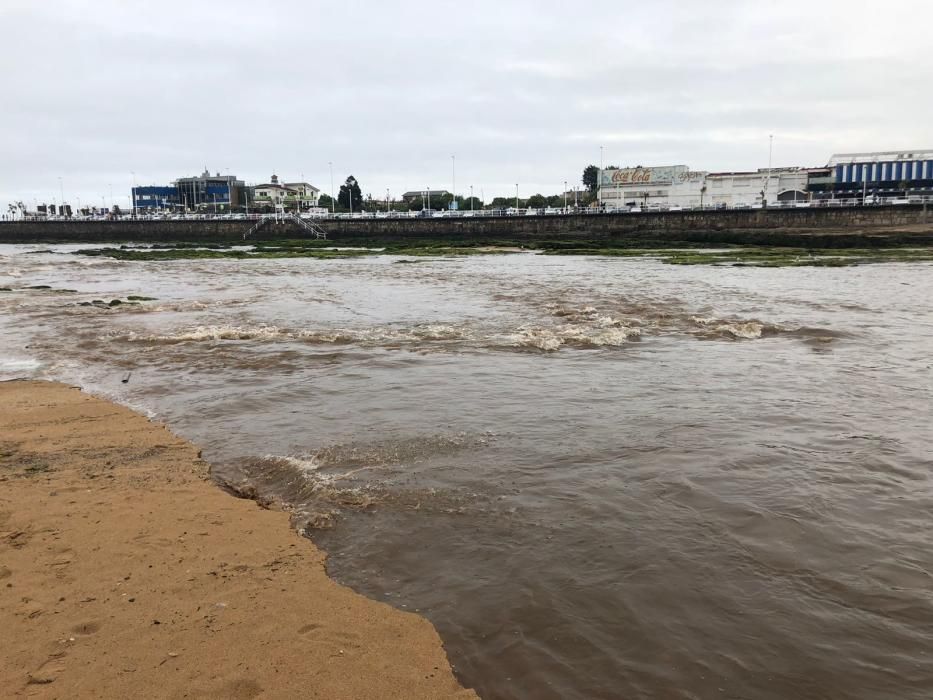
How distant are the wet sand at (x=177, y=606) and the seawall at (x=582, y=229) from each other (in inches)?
2292

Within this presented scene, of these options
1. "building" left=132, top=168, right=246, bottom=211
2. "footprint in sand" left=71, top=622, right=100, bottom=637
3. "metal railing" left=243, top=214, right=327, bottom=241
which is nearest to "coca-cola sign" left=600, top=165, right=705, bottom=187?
"metal railing" left=243, top=214, right=327, bottom=241

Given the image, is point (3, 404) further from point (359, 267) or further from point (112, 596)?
point (359, 267)

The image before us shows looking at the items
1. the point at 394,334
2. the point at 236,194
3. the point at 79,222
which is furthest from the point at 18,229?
the point at 394,334

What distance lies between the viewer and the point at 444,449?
7.83 metres

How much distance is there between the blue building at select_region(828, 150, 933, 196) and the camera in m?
93.1

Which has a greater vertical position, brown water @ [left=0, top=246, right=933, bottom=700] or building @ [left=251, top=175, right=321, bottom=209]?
building @ [left=251, top=175, right=321, bottom=209]

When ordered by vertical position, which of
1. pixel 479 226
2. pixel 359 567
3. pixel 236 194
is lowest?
pixel 359 567

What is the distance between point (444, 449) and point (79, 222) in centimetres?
10806

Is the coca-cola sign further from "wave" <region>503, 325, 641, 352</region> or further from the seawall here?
"wave" <region>503, 325, 641, 352</region>

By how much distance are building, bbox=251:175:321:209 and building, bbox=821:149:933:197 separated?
318 feet

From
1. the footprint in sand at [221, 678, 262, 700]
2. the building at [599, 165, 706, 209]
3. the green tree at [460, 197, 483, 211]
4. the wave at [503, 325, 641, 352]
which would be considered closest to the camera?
the footprint in sand at [221, 678, 262, 700]

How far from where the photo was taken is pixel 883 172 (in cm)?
9638

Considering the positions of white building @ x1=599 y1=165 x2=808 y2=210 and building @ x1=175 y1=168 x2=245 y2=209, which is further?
building @ x1=175 y1=168 x2=245 y2=209

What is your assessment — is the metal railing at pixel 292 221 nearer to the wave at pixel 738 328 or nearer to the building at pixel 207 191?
the building at pixel 207 191
